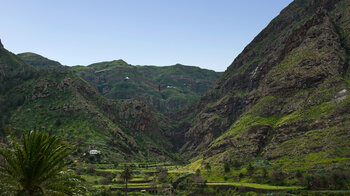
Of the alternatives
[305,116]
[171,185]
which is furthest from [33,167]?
[305,116]

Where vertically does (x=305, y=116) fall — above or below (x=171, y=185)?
above

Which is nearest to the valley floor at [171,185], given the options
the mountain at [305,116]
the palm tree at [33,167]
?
the mountain at [305,116]

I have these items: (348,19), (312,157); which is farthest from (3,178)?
(348,19)

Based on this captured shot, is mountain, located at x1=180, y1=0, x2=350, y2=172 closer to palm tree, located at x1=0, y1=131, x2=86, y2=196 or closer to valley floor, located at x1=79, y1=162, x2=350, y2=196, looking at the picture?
valley floor, located at x1=79, y1=162, x2=350, y2=196

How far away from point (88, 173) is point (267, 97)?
391 ft

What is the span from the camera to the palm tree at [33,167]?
80.5 feet

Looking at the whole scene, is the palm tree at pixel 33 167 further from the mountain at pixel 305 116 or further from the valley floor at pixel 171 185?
the mountain at pixel 305 116

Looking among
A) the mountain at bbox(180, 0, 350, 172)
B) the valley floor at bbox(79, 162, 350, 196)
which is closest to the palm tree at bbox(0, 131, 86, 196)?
the valley floor at bbox(79, 162, 350, 196)

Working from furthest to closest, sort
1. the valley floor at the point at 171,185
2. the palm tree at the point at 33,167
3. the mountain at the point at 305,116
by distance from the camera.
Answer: the mountain at the point at 305,116, the valley floor at the point at 171,185, the palm tree at the point at 33,167

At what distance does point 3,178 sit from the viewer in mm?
23953

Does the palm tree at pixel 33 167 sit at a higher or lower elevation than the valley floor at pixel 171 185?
higher

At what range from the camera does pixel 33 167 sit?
24828 millimetres

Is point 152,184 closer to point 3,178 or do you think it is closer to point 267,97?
point 267,97

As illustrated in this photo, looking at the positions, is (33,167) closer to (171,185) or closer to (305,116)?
(171,185)
